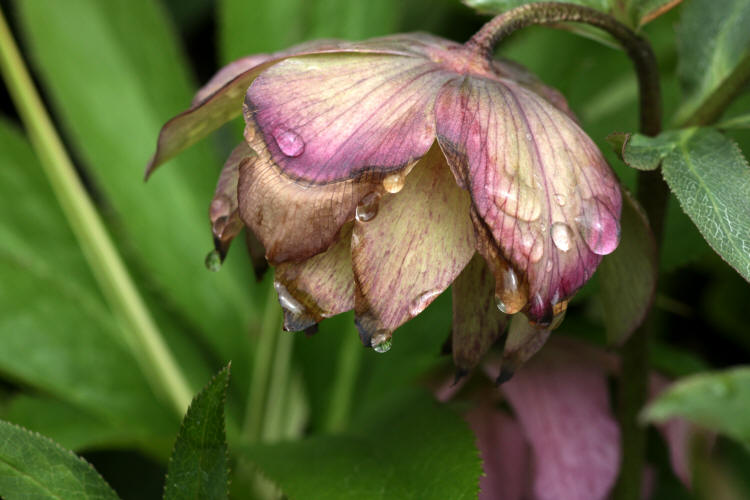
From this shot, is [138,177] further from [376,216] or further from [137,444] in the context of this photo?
[376,216]

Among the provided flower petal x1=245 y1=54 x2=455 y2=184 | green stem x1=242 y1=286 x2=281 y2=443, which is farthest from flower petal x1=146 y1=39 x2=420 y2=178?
green stem x1=242 y1=286 x2=281 y2=443

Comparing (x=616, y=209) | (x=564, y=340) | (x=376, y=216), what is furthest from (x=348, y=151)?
(x=564, y=340)

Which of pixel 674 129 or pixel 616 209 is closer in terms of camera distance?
pixel 616 209

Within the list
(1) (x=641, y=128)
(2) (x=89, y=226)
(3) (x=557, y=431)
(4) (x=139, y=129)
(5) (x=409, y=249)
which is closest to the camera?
(5) (x=409, y=249)

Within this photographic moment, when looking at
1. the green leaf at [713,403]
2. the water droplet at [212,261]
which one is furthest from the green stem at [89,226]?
the green leaf at [713,403]

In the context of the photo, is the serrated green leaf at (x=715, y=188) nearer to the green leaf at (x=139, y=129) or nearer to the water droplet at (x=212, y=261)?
the water droplet at (x=212, y=261)

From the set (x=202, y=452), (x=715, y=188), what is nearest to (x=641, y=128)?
(x=715, y=188)

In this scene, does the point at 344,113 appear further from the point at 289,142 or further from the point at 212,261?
the point at 212,261
